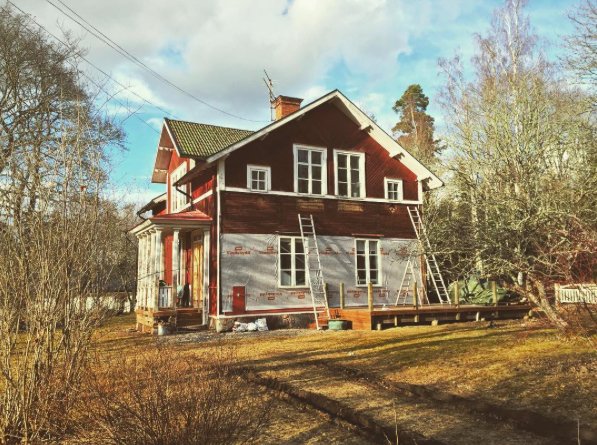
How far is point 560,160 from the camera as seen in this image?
16344 mm

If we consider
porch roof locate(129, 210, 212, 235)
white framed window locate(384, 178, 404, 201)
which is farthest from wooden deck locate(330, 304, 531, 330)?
porch roof locate(129, 210, 212, 235)

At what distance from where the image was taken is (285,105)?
71.7ft

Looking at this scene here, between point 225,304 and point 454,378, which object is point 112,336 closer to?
point 225,304

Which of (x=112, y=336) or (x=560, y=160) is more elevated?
(x=560, y=160)

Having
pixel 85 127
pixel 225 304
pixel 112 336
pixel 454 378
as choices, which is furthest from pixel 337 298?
pixel 85 127

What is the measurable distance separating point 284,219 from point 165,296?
15.9ft

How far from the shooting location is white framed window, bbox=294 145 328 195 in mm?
18719

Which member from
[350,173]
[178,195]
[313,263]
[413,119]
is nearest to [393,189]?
[350,173]

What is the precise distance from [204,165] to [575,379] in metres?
12.7

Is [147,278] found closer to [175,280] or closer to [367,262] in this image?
[175,280]

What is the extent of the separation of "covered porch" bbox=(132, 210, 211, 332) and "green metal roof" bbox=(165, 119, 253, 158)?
2270 millimetres

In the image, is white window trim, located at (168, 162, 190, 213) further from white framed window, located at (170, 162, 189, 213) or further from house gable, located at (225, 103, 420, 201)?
house gable, located at (225, 103, 420, 201)

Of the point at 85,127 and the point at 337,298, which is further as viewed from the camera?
the point at 337,298

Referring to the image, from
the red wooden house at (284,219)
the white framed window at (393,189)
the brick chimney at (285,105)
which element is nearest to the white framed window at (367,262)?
the red wooden house at (284,219)
